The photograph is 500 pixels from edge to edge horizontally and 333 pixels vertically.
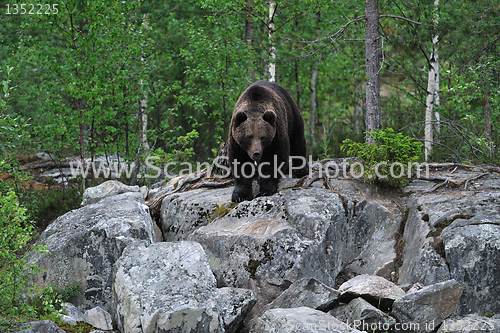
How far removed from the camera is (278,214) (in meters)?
6.29

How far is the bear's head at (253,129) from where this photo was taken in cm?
627

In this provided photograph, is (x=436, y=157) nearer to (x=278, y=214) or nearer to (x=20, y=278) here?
(x=278, y=214)

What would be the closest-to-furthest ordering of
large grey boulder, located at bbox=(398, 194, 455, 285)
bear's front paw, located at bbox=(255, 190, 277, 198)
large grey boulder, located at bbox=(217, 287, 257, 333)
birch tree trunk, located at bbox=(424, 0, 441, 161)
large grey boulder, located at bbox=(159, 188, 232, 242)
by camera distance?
large grey boulder, located at bbox=(217, 287, 257, 333)
large grey boulder, located at bbox=(398, 194, 455, 285)
bear's front paw, located at bbox=(255, 190, 277, 198)
large grey boulder, located at bbox=(159, 188, 232, 242)
birch tree trunk, located at bbox=(424, 0, 441, 161)

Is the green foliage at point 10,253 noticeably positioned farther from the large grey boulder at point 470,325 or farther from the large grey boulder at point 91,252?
the large grey boulder at point 470,325

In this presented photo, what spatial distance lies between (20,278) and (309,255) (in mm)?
3350

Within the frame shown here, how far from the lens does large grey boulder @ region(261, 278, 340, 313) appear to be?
16.1 feet

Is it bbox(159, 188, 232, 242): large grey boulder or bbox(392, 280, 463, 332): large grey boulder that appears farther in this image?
bbox(159, 188, 232, 242): large grey boulder

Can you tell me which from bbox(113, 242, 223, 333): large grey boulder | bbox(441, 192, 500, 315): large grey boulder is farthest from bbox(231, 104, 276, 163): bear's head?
bbox(441, 192, 500, 315): large grey boulder

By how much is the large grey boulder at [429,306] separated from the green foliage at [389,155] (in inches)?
87.2

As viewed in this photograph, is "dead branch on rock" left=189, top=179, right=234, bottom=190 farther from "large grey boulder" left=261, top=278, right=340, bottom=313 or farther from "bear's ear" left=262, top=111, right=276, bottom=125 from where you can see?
"large grey boulder" left=261, top=278, right=340, bottom=313

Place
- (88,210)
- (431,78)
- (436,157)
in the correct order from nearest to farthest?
(88,210) → (436,157) → (431,78)

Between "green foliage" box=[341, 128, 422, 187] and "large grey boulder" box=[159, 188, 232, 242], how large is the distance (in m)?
2.15

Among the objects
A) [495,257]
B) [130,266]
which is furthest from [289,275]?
[495,257]

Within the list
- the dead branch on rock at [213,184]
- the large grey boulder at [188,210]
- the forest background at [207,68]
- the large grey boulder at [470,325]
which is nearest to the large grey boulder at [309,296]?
the large grey boulder at [470,325]
